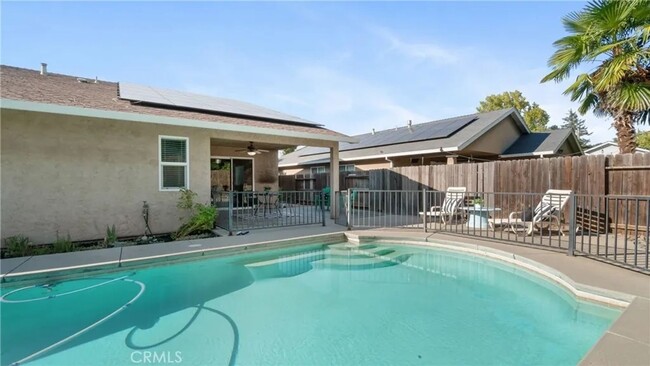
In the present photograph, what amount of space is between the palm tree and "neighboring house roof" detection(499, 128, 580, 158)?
562 centimetres

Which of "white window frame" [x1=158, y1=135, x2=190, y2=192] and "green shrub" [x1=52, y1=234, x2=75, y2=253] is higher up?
"white window frame" [x1=158, y1=135, x2=190, y2=192]

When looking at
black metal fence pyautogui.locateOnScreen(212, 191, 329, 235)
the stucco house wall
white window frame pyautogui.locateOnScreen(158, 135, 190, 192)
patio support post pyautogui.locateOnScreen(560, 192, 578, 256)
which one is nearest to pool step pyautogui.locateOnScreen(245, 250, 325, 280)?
black metal fence pyautogui.locateOnScreen(212, 191, 329, 235)

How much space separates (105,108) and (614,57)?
38.6 ft

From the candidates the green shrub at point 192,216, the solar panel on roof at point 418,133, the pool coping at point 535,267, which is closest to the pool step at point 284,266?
the pool coping at point 535,267

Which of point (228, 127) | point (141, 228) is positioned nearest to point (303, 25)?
point (228, 127)

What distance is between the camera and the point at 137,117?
6734 millimetres

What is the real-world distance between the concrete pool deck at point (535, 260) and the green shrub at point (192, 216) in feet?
2.15

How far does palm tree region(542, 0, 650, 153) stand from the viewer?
23.6 feet

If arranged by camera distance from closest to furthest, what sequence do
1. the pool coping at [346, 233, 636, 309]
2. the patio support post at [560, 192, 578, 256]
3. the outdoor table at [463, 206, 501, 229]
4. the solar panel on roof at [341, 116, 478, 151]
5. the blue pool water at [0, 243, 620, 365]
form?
the blue pool water at [0, 243, 620, 365] → the pool coping at [346, 233, 636, 309] → the patio support post at [560, 192, 578, 256] → the outdoor table at [463, 206, 501, 229] → the solar panel on roof at [341, 116, 478, 151]

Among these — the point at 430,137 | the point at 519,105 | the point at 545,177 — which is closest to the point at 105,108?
the point at 545,177

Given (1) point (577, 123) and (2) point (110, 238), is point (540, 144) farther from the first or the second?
(1) point (577, 123)

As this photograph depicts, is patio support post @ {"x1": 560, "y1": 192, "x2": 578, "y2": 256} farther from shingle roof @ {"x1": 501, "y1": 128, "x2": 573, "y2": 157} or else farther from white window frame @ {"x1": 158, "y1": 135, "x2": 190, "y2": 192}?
shingle roof @ {"x1": 501, "y1": 128, "x2": 573, "y2": 157}

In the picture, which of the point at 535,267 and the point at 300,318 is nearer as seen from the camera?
the point at 300,318

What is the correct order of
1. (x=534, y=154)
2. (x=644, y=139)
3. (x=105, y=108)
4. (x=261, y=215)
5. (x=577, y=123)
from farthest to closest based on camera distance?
(x=577, y=123) < (x=644, y=139) < (x=534, y=154) < (x=261, y=215) < (x=105, y=108)
